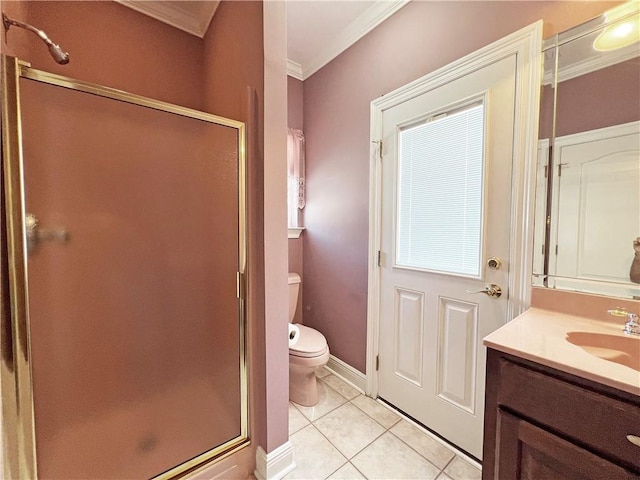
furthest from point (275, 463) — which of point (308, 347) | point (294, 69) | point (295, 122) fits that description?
point (294, 69)

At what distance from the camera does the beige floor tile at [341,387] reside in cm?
183

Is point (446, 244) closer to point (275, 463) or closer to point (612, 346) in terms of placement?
point (612, 346)

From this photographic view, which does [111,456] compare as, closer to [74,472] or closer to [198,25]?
[74,472]

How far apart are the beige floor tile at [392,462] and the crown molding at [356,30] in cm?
248

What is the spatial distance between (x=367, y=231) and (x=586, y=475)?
4.41 feet

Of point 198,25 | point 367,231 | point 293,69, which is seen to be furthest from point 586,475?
point 198,25

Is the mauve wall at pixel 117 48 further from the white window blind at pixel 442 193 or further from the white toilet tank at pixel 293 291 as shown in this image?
the white window blind at pixel 442 193

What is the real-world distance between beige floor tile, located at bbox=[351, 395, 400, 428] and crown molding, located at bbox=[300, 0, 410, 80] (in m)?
2.47

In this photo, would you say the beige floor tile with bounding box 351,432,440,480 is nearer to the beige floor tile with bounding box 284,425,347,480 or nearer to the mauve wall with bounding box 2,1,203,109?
the beige floor tile with bounding box 284,425,347,480

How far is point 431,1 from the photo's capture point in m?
1.38

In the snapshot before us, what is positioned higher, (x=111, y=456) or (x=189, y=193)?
(x=189, y=193)

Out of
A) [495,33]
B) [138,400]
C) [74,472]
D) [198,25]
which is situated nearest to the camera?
[74,472]

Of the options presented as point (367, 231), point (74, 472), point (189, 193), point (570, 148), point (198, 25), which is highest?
point (198, 25)

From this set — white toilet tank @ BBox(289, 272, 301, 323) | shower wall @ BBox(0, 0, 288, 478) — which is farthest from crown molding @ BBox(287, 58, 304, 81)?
white toilet tank @ BBox(289, 272, 301, 323)
